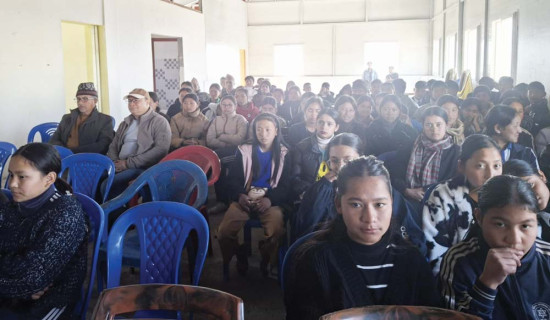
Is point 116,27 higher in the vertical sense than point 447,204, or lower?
higher

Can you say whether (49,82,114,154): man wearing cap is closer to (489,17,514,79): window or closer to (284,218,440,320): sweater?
(284,218,440,320): sweater

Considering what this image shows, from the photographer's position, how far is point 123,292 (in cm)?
147

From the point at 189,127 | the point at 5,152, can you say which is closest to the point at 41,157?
the point at 5,152

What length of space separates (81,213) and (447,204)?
1546 mm

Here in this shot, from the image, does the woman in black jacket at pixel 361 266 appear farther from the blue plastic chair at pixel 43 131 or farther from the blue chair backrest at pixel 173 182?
the blue plastic chair at pixel 43 131

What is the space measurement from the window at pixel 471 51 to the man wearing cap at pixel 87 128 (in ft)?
26.9

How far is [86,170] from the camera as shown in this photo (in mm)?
3633

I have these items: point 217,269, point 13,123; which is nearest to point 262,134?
point 217,269

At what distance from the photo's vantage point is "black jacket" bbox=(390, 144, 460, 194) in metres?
3.32

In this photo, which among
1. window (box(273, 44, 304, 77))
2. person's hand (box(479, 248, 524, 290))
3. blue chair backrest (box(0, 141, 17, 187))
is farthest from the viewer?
window (box(273, 44, 304, 77))

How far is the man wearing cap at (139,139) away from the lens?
14.3ft

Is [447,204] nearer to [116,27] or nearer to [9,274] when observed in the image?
[9,274]

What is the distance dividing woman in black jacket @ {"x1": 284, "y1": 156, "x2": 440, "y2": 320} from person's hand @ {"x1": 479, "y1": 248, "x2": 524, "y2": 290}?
18 cm

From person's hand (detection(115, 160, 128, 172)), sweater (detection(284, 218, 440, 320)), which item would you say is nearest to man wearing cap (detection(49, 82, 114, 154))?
person's hand (detection(115, 160, 128, 172))
